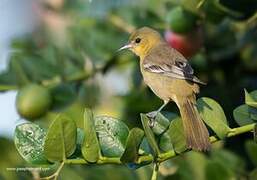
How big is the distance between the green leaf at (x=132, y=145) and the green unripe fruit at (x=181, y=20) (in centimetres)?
80

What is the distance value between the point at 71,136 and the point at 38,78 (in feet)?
3.00

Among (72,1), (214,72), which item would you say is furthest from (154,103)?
(72,1)

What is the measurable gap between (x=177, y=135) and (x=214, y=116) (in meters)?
0.11

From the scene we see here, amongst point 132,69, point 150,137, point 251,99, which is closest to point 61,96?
point 132,69

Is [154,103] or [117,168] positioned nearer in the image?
[117,168]

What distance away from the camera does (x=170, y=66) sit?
2.65 m

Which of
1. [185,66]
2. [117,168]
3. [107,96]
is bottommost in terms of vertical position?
[107,96]

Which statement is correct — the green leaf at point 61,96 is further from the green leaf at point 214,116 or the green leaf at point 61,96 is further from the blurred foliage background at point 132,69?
the green leaf at point 214,116

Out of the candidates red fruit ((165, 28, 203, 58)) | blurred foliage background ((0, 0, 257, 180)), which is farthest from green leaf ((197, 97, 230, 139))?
red fruit ((165, 28, 203, 58))

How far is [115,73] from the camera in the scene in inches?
133

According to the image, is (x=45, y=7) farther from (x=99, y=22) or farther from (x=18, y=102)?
(x=18, y=102)

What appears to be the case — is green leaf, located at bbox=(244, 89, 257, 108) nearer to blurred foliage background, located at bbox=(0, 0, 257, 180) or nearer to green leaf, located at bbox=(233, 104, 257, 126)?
green leaf, located at bbox=(233, 104, 257, 126)

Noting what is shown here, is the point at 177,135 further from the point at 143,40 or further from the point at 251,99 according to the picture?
the point at 143,40

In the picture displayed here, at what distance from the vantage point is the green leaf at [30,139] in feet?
6.66
